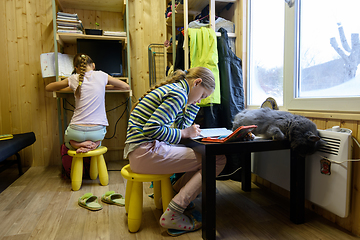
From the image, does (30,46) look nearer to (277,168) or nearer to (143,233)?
(143,233)

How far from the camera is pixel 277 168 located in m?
1.76

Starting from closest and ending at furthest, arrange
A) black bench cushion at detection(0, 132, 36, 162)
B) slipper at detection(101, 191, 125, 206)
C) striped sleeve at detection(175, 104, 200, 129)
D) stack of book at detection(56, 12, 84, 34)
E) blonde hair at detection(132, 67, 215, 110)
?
1. blonde hair at detection(132, 67, 215, 110)
2. striped sleeve at detection(175, 104, 200, 129)
3. slipper at detection(101, 191, 125, 206)
4. black bench cushion at detection(0, 132, 36, 162)
5. stack of book at detection(56, 12, 84, 34)

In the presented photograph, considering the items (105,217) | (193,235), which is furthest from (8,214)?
(193,235)

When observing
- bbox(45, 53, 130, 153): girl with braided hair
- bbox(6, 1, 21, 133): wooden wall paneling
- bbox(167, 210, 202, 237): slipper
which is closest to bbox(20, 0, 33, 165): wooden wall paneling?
bbox(6, 1, 21, 133): wooden wall paneling

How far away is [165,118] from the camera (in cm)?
129

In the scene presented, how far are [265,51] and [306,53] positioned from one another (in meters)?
0.49

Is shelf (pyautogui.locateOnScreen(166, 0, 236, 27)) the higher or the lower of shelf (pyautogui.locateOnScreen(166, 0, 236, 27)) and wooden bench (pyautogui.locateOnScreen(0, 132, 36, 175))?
the higher

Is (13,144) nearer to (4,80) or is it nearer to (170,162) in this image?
(4,80)

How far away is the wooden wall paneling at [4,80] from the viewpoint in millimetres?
2764

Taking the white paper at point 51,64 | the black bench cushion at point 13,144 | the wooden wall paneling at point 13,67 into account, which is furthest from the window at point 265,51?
the wooden wall paneling at point 13,67

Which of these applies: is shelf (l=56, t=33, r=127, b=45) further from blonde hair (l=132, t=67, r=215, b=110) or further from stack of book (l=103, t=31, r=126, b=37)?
blonde hair (l=132, t=67, r=215, b=110)

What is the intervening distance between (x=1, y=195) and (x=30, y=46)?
1.68 m

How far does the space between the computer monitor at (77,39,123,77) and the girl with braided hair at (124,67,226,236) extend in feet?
4.99

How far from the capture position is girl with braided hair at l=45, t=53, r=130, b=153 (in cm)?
214
